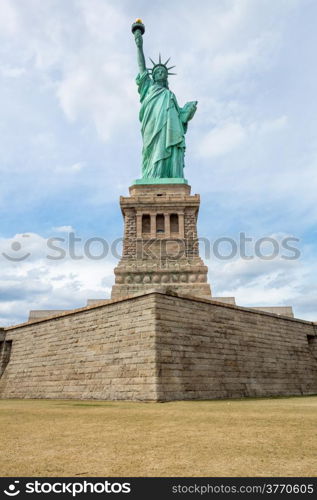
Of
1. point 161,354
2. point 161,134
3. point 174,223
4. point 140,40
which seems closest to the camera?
point 161,354

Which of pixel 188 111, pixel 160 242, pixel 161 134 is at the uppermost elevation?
pixel 188 111

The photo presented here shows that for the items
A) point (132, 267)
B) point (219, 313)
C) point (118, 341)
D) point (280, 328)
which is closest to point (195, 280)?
point (132, 267)

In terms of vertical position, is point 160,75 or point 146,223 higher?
point 160,75

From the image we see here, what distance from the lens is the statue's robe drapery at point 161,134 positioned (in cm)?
3231

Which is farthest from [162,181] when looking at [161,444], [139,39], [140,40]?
[161,444]

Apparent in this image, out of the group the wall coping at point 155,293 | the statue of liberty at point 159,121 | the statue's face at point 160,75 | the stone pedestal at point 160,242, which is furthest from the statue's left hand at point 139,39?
the wall coping at point 155,293

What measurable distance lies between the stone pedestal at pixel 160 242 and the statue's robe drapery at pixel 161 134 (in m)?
2.72

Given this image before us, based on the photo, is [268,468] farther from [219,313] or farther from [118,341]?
[219,313]

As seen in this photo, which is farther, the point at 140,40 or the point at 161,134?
the point at 140,40

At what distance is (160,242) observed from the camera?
92.4 feet

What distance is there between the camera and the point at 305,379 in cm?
1673

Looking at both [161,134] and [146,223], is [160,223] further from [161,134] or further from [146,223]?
[161,134]

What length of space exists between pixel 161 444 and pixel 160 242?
76.7ft

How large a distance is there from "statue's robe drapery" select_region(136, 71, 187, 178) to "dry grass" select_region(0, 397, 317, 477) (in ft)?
85.8
